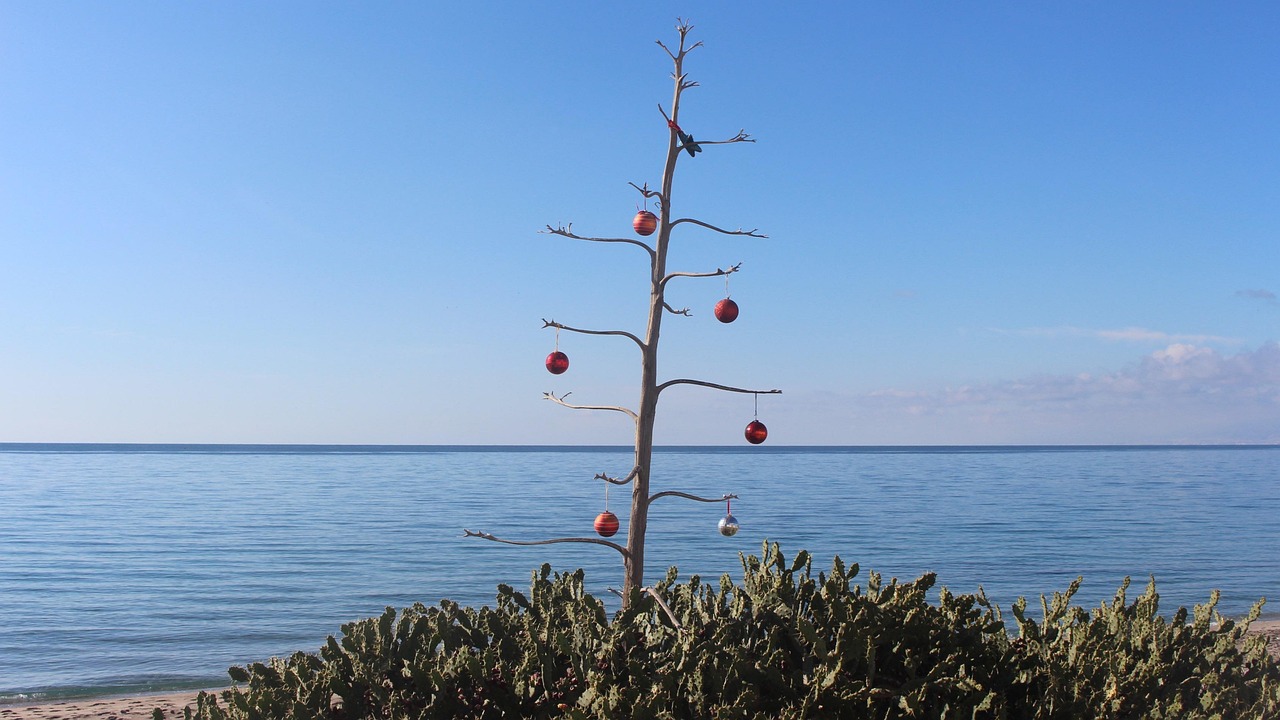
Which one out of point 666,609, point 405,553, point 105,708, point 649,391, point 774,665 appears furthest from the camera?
point 405,553

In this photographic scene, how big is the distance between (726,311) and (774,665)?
294 centimetres

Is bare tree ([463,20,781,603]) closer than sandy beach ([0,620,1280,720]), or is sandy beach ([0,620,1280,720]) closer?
bare tree ([463,20,781,603])

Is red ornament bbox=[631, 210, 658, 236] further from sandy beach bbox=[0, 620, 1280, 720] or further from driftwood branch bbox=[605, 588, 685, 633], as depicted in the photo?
sandy beach bbox=[0, 620, 1280, 720]

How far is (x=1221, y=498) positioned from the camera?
181 feet

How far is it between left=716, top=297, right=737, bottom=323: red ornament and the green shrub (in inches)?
83.2

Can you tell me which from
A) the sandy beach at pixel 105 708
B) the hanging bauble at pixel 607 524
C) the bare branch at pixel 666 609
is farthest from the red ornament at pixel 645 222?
the sandy beach at pixel 105 708

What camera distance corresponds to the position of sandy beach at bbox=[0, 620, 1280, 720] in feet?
41.1

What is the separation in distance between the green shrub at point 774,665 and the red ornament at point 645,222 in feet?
7.68

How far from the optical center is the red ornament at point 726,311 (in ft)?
20.2

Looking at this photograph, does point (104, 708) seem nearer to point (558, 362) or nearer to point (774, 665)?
point (558, 362)

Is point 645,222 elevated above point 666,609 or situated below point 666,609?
above

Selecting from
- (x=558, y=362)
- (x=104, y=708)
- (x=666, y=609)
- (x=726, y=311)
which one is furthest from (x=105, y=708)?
(x=666, y=609)

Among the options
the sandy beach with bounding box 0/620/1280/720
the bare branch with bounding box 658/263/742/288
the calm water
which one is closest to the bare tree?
the bare branch with bounding box 658/263/742/288

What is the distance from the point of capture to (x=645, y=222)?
5.91 meters
